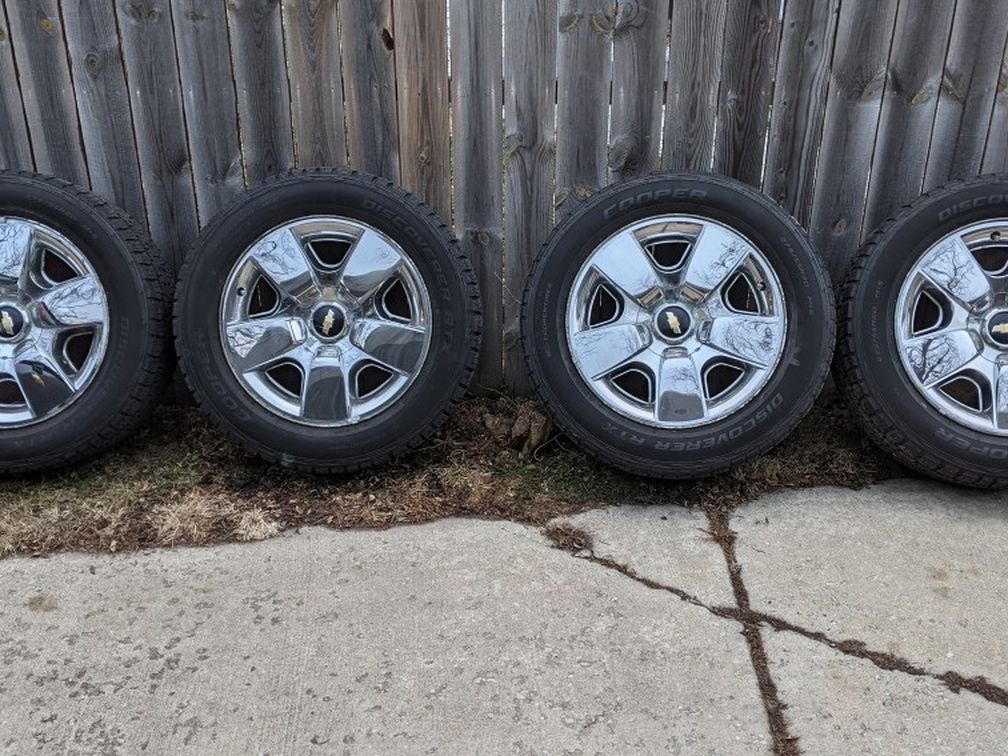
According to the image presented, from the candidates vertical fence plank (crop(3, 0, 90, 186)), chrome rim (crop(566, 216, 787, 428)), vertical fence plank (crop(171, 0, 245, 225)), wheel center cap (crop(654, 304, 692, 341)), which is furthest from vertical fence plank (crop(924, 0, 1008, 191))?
vertical fence plank (crop(3, 0, 90, 186))

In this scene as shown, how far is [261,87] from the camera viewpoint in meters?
3.38

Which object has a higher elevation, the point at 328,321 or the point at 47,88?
the point at 47,88

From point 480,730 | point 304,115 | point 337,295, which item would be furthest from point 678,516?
point 304,115

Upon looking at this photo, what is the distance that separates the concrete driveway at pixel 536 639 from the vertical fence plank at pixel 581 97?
1.50 m

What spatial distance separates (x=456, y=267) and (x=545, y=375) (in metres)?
0.57

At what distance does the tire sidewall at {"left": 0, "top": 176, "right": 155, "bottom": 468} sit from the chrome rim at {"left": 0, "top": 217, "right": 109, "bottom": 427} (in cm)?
4

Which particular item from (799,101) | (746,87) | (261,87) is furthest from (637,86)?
(261,87)

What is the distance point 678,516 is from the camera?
3059mm

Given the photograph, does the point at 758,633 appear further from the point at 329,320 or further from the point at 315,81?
the point at 315,81

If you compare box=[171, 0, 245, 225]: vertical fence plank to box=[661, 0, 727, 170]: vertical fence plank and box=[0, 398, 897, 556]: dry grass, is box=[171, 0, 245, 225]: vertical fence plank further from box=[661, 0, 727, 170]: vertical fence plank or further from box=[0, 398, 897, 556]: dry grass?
box=[661, 0, 727, 170]: vertical fence plank

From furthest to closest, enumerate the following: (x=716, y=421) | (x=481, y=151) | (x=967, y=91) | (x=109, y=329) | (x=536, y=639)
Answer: (x=481, y=151) < (x=967, y=91) < (x=109, y=329) < (x=716, y=421) < (x=536, y=639)

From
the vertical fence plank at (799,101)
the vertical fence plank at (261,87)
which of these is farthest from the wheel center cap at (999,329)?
the vertical fence plank at (261,87)

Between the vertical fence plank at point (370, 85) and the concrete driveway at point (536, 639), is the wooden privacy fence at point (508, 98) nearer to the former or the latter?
the vertical fence plank at point (370, 85)

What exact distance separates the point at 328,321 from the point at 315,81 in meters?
1.06
